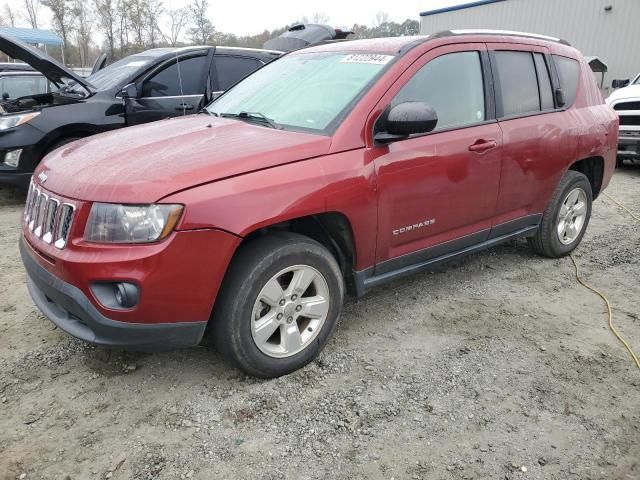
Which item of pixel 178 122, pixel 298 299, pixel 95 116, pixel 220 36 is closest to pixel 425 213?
pixel 298 299

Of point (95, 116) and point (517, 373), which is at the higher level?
point (95, 116)

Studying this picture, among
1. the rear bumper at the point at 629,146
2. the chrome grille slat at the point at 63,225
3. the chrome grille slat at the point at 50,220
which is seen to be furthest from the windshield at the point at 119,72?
the rear bumper at the point at 629,146

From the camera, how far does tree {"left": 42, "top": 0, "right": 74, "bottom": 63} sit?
42156 mm

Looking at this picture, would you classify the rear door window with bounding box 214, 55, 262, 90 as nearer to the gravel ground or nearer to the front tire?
the gravel ground

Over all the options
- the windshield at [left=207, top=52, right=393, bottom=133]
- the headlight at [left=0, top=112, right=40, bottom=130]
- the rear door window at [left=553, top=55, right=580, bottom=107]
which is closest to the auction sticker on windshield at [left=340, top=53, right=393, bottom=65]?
the windshield at [left=207, top=52, right=393, bottom=133]

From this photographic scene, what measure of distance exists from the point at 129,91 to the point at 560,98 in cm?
457

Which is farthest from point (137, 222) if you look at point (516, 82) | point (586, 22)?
point (586, 22)

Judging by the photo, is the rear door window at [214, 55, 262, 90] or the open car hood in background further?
the open car hood in background

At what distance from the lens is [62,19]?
43.1 metres

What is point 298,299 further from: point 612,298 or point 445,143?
point 612,298

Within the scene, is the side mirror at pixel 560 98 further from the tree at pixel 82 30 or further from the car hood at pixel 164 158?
the tree at pixel 82 30

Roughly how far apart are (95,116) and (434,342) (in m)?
4.74

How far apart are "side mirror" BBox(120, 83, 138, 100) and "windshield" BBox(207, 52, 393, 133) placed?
256 centimetres

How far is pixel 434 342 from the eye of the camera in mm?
3211
